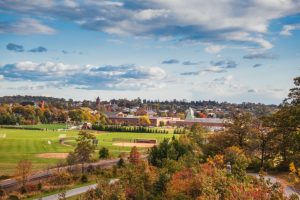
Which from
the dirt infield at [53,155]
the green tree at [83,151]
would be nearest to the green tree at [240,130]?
the green tree at [83,151]

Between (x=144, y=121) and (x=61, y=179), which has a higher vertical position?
(x=144, y=121)

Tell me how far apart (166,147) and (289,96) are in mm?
15341

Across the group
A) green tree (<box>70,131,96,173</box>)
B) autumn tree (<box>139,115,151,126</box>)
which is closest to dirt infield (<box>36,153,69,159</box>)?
green tree (<box>70,131,96,173</box>)

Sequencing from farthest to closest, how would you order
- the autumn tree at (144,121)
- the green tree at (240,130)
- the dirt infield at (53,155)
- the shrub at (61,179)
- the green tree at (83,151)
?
the autumn tree at (144,121) < the dirt infield at (53,155) < the green tree at (83,151) < the green tree at (240,130) < the shrub at (61,179)

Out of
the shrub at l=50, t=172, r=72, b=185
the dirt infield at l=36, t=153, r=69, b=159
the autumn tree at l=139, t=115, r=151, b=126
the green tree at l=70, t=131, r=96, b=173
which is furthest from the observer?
the autumn tree at l=139, t=115, r=151, b=126

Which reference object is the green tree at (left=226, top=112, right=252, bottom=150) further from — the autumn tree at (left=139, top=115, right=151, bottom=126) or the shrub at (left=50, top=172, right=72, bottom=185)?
the autumn tree at (left=139, top=115, right=151, bottom=126)

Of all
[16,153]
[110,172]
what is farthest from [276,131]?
[16,153]

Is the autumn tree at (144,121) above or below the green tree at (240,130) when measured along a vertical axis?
below

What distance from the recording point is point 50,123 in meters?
152

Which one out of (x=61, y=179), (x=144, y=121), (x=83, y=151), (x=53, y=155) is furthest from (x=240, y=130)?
(x=144, y=121)

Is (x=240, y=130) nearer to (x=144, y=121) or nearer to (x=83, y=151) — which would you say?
(x=83, y=151)

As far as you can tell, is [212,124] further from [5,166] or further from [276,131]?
[276,131]

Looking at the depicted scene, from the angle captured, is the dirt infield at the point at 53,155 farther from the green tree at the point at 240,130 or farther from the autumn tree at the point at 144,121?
the autumn tree at the point at 144,121

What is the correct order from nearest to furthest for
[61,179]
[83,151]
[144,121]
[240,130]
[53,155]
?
[61,179], [240,130], [83,151], [53,155], [144,121]
